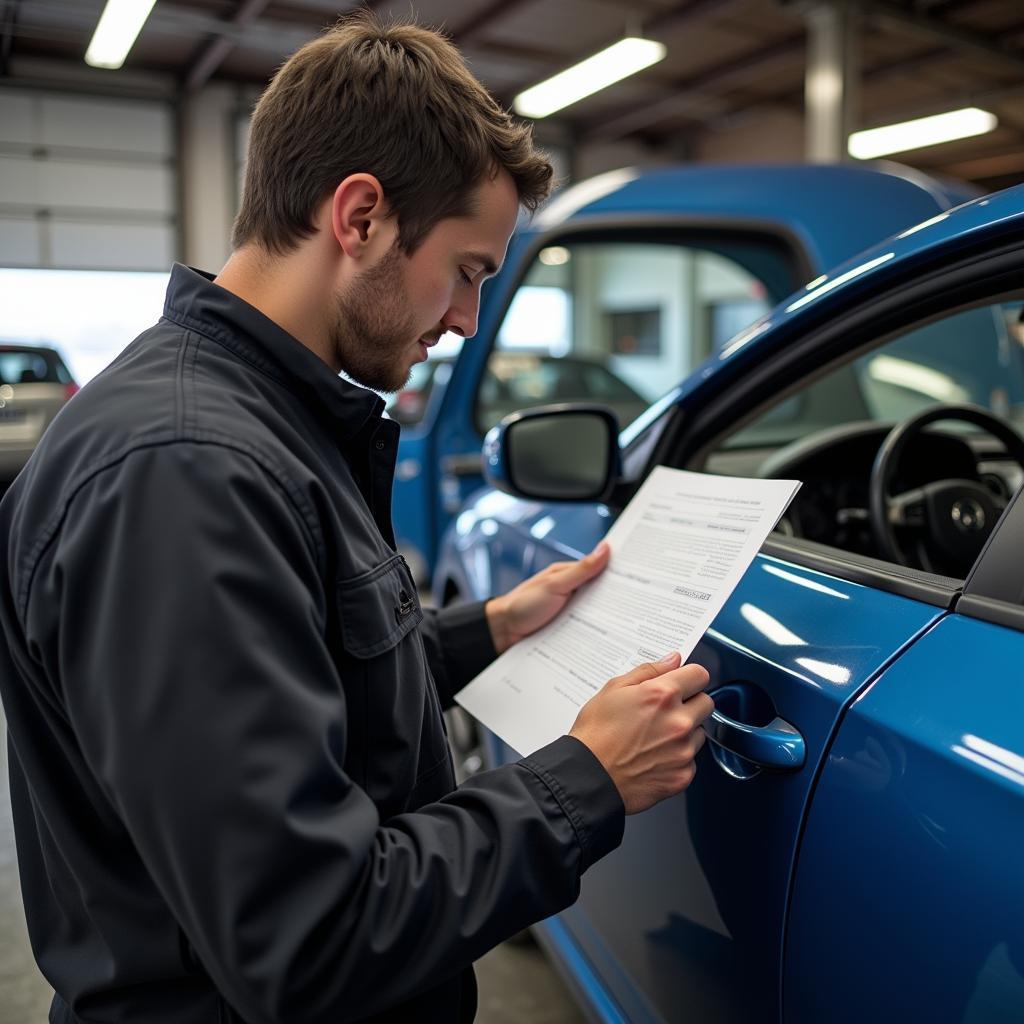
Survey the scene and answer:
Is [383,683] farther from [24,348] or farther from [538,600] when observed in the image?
[24,348]

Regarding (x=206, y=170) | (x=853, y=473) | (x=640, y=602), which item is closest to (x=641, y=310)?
(x=206, y=170)

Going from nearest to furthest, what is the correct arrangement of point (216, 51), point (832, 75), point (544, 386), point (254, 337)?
point (254, 337) → point (544, 386) → point (832, 75) → point (216, 51)

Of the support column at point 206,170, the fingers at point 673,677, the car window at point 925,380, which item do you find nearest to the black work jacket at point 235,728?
the fingers at point 673,677

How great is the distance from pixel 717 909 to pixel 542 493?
0.74 meters

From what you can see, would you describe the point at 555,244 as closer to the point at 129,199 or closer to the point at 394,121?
the point at 394,121

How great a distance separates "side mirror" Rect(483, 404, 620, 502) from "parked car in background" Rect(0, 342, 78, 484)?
21.3ft

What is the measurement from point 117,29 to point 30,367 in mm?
2825

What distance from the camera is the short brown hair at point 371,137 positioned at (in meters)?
0.90

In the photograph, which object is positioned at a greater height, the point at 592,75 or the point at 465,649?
the point at 592,75

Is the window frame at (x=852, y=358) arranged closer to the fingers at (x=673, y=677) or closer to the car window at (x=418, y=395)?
the fingers at (x=673, y=677)

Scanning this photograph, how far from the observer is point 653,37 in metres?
9.10

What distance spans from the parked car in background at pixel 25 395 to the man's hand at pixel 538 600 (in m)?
6.76

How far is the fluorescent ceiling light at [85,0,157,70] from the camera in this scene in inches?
281

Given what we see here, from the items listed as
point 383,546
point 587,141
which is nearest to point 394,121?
point 383,546
